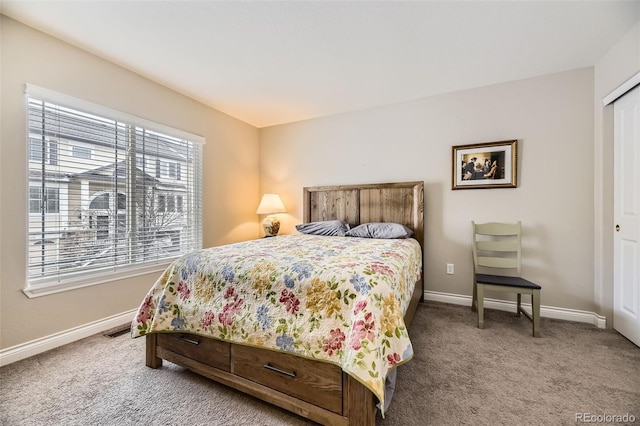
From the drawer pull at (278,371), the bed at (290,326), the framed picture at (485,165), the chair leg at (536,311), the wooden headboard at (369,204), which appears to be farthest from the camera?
the wooden headboard at (369,204)

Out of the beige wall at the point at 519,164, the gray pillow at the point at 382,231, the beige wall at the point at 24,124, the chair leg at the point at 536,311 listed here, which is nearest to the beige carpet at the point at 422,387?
the chair leg at the point at 536,311

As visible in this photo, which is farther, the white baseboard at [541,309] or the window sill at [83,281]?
the white baseboard at [541,309]

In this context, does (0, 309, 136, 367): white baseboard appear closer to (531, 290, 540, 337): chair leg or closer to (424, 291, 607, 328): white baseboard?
(424, 291, 607, 328): white baseboard

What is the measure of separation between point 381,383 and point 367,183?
2618mm

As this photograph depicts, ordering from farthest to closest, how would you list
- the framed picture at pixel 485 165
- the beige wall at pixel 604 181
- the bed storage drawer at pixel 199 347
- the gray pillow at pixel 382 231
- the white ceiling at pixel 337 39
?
1. the gray pillow at pixel 382 231
2. the framed picture at pixel 485 165
3. the beige wall at pixel 604 181
4. the white ceiling at pixel 337 39
5. the bed storage drawer at pixel 199 347

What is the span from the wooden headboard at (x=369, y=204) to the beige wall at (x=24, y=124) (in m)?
1.52

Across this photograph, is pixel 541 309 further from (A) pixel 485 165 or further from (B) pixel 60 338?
(B) pixel 60 338

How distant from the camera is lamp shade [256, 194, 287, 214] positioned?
3.77 meters

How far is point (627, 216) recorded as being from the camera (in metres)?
2.08

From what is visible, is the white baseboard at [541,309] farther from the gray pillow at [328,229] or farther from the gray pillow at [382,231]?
the gray pillow at [328,229]

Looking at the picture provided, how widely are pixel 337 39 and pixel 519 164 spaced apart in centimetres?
222

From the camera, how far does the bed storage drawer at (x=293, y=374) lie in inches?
46.5

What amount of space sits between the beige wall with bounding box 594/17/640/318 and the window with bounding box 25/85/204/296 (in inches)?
165

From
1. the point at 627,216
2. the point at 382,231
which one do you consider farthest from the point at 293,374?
the point at 627,216
